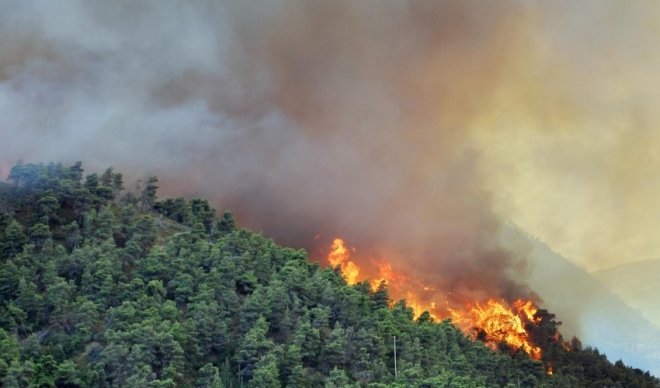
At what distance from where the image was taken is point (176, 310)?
75.5m

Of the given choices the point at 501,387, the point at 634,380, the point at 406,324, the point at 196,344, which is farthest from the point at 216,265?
the point at 634,380

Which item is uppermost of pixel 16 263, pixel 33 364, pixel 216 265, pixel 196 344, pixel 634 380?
pixel 634 380

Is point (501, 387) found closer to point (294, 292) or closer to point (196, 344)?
point (294, 292)

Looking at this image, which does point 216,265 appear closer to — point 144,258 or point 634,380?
point 144,258

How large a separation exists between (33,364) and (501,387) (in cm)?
5360

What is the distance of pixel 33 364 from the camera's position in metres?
62.7

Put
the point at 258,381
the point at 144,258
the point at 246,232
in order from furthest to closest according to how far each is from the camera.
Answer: the point at 246,232
the point at 144,258
the point at 258,381

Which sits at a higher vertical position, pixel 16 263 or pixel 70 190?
pixel 70 190

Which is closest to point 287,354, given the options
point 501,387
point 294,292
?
point 294,292

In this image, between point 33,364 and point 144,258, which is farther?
point 144,258

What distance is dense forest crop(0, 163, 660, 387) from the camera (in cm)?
6825

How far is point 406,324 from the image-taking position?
308 feet

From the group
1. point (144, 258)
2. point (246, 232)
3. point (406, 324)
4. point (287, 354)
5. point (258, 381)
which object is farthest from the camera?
point (246, 232)

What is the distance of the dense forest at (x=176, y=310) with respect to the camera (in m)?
68.2
